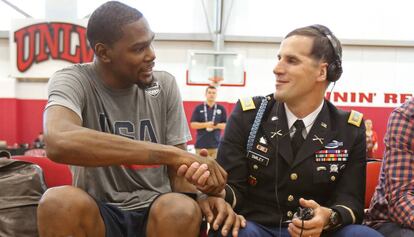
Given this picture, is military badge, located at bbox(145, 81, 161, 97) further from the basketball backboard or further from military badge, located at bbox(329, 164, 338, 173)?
the basketball backboard

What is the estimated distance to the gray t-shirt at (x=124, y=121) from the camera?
206cm

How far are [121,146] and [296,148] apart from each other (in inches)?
34.3

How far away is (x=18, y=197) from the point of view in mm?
2150

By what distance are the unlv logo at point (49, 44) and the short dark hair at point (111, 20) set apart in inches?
405

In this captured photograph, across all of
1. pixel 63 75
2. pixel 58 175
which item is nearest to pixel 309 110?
pixel 63 75

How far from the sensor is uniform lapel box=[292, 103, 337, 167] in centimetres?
215

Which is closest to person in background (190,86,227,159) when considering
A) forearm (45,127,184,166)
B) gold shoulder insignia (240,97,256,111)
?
gold shoulder insignia (240,97,256,111)

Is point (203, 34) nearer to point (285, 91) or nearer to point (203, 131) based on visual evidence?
point (203, 131)

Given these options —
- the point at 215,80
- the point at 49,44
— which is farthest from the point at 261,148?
the point at 49,44

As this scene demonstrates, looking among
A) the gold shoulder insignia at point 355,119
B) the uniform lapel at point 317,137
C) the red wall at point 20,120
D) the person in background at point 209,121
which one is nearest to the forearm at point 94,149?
the uniform lapel at point 317,137

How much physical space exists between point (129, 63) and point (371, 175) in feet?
4.65

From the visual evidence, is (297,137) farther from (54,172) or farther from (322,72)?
(54,172)

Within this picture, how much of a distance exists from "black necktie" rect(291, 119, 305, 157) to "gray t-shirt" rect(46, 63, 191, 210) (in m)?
0.50

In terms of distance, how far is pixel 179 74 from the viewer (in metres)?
12.3
